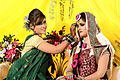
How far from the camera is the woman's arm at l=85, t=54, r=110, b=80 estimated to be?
1.54 meters

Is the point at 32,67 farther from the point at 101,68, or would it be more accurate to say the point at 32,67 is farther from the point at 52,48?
the point at 101,68

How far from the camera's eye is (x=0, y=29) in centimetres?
230

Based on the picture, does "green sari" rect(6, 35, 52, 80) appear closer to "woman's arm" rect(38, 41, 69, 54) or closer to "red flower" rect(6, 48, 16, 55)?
"woman's arm" rect(38, 41, 69, 54)

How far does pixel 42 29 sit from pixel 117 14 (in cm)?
74

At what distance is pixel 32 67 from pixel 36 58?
9 centimetres

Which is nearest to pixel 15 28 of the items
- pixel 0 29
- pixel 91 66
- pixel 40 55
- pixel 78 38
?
pixel 0 29

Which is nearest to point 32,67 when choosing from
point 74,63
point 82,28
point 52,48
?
point 52,48

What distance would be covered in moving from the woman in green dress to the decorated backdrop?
436 mm

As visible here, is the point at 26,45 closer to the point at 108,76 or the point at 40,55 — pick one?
the point at 40,55

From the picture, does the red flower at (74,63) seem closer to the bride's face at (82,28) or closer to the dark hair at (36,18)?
the bride's face at (82,28)

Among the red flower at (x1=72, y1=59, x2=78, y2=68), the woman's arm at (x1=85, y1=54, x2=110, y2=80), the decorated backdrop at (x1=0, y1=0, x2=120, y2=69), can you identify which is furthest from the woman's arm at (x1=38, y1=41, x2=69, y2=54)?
the decorated backdrop at (x1=0, y1=0, x2=120, y2=69)

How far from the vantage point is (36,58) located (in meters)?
1.71

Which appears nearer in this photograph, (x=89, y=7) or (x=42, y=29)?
(x=42, y=29)

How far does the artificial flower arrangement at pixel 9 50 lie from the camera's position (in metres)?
2.16
